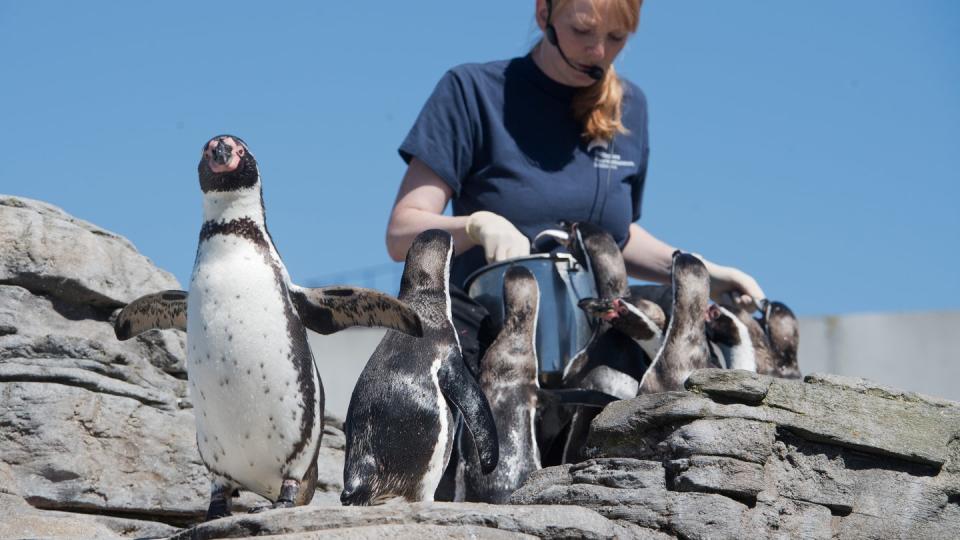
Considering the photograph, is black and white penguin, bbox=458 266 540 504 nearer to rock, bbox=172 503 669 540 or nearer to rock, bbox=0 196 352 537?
rock, bbox=0 196 352 537

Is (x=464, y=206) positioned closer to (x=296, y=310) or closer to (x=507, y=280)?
(x=507, y=280)

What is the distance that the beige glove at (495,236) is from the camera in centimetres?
381

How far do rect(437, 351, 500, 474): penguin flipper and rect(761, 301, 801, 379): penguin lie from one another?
197 cm

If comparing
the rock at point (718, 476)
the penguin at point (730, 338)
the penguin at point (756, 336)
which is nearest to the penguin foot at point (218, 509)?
the rock at point (718, 476)

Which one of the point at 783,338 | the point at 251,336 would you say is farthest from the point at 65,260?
the point at 783,338

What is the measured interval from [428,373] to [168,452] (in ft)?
3.54

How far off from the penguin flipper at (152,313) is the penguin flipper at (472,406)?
0.64 m

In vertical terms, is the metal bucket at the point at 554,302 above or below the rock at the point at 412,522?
above

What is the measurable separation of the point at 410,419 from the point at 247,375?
18.2 inches

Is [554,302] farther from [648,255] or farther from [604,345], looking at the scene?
[648,255]

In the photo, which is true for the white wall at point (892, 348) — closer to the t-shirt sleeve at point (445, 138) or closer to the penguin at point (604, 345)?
the penguin at point (604, 345)

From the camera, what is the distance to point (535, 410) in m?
3.91

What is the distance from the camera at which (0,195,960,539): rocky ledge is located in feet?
9.79

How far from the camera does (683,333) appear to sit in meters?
4.20
